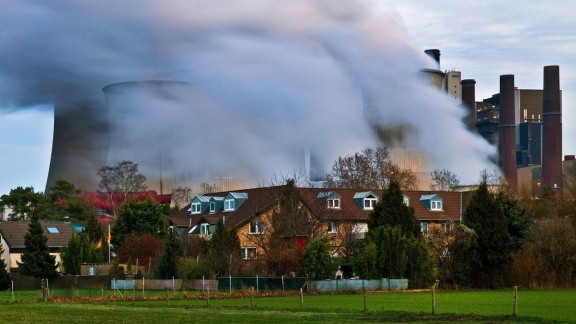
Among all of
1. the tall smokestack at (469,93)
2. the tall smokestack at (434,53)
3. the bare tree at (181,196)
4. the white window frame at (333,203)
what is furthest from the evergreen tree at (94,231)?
the tall smokestack at (469,93)

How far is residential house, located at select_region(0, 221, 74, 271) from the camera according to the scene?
72.8 meters

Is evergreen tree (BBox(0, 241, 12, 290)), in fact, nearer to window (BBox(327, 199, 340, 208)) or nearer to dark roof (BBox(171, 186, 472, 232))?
dark roof (BBox(171, 186, 472, 232))

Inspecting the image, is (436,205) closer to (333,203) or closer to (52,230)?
(333,203)

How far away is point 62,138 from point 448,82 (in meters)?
61.2

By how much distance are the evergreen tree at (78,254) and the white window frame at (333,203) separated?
50.4 feet

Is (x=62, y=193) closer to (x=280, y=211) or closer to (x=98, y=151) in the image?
(x=98, y=151)

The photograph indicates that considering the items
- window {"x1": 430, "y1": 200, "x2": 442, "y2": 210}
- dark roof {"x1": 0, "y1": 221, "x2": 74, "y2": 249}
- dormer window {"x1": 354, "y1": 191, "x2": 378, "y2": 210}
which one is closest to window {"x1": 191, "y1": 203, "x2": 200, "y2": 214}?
dark roof {"x1": 0, "y1": 221, "x2": 74, "y2": 249}

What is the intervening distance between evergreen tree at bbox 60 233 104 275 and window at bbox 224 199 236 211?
1134cm

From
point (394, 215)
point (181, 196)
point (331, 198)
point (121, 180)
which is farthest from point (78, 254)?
point (121, 180)

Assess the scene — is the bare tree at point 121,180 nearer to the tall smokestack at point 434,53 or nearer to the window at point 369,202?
the window at point 369,202

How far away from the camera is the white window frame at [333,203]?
6550 cm

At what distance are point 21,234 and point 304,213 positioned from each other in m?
26.7

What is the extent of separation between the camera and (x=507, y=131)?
435ft

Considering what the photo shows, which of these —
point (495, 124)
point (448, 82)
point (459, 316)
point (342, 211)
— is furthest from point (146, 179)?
point (459, 316)
